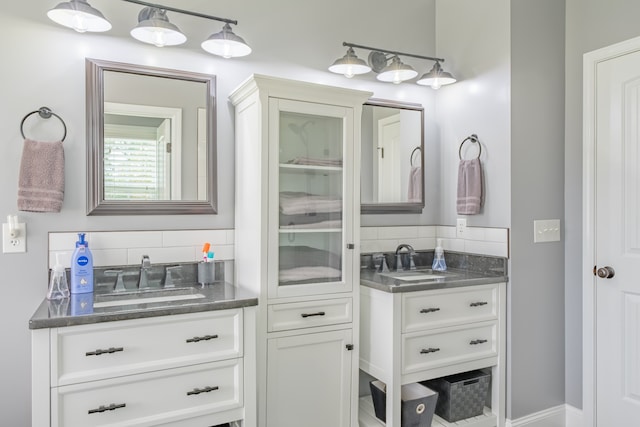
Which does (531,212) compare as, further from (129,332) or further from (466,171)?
(129,332)

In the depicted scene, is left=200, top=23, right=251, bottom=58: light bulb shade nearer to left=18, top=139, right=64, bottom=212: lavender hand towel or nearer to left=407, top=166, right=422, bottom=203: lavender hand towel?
left=18, top=139, right=64, bottom=212: lavender hand towel

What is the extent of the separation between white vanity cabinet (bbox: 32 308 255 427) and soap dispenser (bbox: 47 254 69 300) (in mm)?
368

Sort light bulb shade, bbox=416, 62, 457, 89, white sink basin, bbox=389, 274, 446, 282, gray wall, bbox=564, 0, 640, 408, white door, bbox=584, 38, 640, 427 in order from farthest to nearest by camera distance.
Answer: light bulb shade, bbox=416, 62, 457, 89 < gray wall, bbox=564, 0, 640, 408 < white sink basin, bbox=389, 274, 446, 282 < white door, bbox=584, 38, 640, 427

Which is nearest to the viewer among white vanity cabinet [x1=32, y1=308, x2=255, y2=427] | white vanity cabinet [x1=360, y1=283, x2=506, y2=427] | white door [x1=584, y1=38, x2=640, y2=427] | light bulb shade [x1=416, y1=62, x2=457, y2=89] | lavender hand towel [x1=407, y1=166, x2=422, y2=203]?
white vanity cabinet [x1=32, y1=308, x2=255, y2=427]

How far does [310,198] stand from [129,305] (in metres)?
0.97

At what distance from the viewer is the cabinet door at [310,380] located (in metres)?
2.12

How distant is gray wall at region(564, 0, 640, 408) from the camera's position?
2.58m

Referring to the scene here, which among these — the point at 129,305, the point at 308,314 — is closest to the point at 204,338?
the point at 129,305

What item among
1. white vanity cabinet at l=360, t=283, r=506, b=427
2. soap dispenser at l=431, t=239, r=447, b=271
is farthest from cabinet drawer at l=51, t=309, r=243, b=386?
soap dispenser at l=431, t=239, r=447, b=271

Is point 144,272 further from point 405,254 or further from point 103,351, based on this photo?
point 405,254

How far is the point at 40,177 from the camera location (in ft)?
6.48

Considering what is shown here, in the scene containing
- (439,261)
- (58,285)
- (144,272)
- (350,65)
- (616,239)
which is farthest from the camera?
(439,261)

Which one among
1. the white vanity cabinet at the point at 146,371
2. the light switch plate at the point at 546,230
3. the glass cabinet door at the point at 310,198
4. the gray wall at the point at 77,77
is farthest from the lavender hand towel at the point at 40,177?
the light switch plate at the point at 546,230

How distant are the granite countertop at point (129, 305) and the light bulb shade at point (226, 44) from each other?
1171 mm
